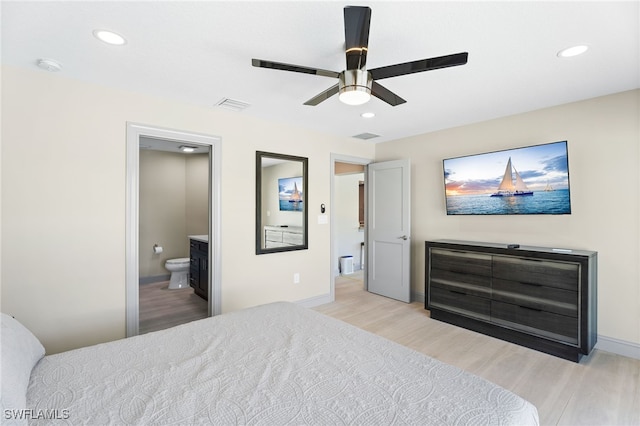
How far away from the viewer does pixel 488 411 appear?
3.67 ft

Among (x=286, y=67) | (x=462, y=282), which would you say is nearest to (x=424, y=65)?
(x=286, y=67)

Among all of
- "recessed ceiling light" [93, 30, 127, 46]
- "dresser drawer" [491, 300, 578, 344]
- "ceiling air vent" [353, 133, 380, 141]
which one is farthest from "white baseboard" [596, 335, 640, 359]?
"recessed ceiling light" [93, 30, 127, 46]

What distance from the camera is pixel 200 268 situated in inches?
174

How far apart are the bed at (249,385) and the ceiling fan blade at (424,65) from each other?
5.28 ft

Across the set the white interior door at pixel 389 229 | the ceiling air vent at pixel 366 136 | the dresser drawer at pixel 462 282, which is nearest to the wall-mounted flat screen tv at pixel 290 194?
the ceiling air vent at pixel 366 136

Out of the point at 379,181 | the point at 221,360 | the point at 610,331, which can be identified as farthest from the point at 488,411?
the point at 379,181

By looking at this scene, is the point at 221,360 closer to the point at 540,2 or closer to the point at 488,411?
the point at 488,411

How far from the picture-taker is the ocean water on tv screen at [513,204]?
3092 mm

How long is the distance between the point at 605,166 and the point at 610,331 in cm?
161

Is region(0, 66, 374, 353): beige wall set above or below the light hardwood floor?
above

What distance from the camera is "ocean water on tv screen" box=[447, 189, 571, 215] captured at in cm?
309

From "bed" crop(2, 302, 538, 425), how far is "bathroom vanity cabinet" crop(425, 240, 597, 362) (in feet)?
6.89

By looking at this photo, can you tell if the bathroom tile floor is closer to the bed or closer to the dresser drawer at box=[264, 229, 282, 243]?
the dresser drawer at box=[264, 229, 282, 243]

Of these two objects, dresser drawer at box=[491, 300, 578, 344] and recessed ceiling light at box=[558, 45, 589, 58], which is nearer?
recessed ceiling light at box=[558, 45, 589, 58]
